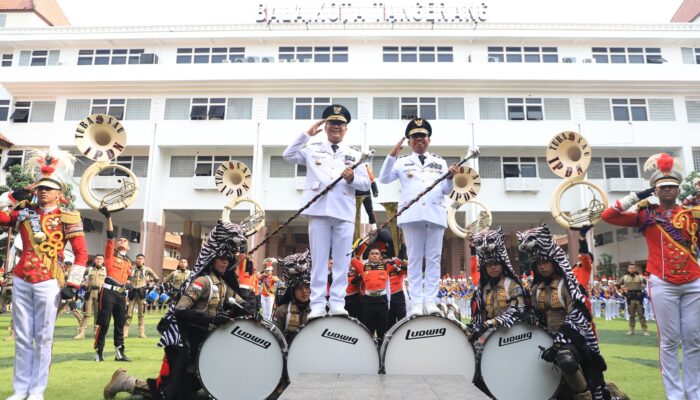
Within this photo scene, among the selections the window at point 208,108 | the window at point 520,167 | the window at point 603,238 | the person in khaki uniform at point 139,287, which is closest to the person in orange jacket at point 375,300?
the person in khaki uniform at point 139,287

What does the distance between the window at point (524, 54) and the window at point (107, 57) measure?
2128 centimetres

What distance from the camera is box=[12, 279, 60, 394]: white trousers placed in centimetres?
482

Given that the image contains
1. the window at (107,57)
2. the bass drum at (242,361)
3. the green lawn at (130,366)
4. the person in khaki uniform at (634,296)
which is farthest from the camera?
the window at (107,57)

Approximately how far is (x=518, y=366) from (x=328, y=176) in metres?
2.71

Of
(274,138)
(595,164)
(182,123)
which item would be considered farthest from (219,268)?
(595,164)

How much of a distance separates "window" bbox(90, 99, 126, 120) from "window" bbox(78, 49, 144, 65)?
11.1 ft

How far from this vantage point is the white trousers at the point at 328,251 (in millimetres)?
5051

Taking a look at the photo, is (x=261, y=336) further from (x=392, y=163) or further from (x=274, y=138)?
(x=274, y=138)

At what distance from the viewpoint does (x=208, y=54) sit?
2878 centimetres

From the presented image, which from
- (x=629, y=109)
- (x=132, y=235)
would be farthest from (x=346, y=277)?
(x=132, y=235)

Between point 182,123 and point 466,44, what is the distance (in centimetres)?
1698

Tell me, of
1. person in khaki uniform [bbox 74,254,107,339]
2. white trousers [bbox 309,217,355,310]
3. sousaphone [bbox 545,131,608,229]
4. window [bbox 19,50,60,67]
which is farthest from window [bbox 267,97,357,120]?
white trousers [bbox 309,217,355,310]

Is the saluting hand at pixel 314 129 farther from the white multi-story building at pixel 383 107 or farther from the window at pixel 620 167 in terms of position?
the window at pixel 620 167

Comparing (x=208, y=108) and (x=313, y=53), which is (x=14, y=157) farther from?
(x=313, y=53)
